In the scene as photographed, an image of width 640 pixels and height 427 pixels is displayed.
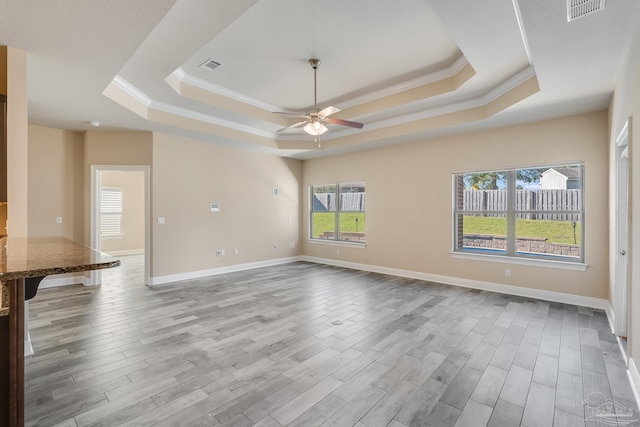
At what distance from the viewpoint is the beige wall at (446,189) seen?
4.32 m

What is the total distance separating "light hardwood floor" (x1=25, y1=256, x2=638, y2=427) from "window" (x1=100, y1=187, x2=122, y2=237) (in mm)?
4999

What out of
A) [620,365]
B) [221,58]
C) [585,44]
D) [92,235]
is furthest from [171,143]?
[620,365]

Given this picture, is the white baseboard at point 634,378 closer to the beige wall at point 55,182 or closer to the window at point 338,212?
the window at point 338,212

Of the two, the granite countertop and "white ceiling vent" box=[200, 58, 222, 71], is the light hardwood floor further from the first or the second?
"white ceiling vent" box=[200, 58, 222, 71]

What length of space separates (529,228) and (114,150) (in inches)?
291

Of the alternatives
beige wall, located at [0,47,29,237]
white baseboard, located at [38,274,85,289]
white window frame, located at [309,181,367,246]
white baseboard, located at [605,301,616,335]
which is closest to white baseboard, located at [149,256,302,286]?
white window frame, located at [309,181,367,246]

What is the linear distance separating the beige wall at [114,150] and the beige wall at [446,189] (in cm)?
400

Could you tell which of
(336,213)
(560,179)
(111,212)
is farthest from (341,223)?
(111,212)

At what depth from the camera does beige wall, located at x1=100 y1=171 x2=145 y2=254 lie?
9.41 metres

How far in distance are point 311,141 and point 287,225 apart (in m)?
2.35

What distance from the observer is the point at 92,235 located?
562cm

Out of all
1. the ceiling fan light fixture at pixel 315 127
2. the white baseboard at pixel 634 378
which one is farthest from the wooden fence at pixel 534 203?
the ceiling fan light fixture at pixel 315 127

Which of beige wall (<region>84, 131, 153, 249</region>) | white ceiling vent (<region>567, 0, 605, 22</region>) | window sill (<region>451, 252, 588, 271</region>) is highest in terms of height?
white ceiling vent (<region>567, 0, 605, 22</region>)

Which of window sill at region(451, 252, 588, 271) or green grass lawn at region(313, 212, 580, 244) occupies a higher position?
green grass lawn at region(313, 212, 580, 244)
